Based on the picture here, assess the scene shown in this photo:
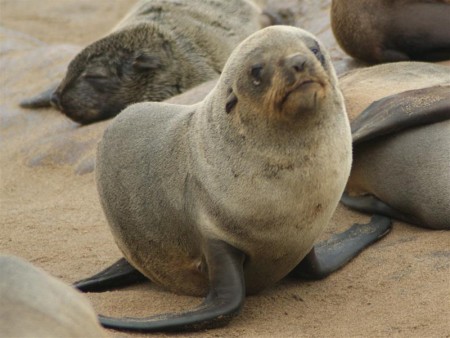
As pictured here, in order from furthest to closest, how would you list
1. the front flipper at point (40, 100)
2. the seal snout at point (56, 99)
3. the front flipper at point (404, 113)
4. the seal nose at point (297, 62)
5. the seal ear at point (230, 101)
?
the front flipper at point (40, 100) → the seal snout at point (56, 99) → the front flipper at point (404, 113) → the seal ear at point (230, 101) → the seal nose at point (297, 62)

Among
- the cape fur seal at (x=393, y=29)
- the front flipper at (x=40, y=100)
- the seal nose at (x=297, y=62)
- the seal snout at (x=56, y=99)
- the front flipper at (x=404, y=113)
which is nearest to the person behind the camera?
the seal nose at (x=297, y=62)

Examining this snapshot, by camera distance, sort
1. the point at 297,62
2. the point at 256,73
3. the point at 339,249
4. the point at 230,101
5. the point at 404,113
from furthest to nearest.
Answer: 1. the point at 404,113
2. the point at 339,249
3. the point at 230,101
4. the point at 256,73
5. the point at 297,62

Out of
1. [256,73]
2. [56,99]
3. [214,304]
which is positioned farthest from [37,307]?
[56,99]

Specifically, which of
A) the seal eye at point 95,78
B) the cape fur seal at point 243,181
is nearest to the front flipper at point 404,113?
the cape fur seal at point 243,181

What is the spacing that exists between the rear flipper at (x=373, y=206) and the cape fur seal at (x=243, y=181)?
0.83 m

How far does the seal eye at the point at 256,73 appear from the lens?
5.52 meters

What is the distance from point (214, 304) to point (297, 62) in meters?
1.29

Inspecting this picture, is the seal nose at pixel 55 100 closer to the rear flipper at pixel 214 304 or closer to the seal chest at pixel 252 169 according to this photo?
the seal chest at pixel 252 169

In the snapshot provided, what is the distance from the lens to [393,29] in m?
8.65

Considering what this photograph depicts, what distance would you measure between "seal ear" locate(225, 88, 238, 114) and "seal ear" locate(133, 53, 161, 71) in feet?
16.7

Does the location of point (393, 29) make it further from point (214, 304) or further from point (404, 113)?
point (214, 304)

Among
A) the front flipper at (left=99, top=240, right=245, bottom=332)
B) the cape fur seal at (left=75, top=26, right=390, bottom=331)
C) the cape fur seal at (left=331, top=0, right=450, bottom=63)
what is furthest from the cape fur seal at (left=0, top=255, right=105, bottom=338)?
the cape fur seal at (left=331, top=0, right=450, bottom=63)

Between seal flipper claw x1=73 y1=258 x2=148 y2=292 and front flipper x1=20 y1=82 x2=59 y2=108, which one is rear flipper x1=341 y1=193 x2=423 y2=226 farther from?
front flipper x1=20 y1=82 x2=59 y2=108

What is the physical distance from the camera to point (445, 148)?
22.2ft
